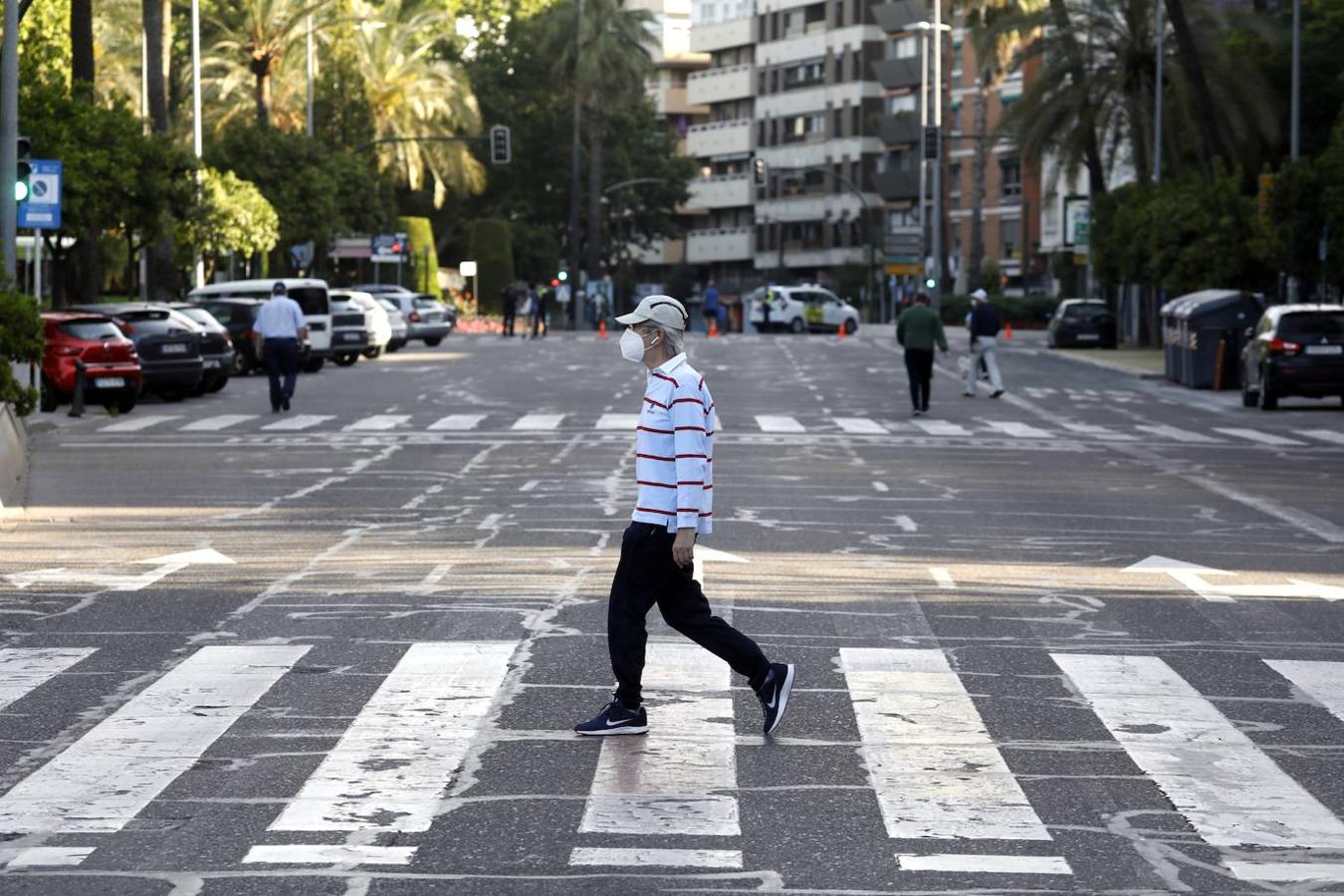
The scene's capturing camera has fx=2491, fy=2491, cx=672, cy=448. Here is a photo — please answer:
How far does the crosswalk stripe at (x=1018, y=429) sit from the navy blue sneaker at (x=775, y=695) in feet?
69.1

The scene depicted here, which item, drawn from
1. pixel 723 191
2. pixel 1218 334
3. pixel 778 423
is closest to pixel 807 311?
pixel 1218 334

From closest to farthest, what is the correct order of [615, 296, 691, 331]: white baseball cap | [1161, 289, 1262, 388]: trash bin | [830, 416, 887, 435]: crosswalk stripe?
[615, 296, 691, 331]: white baseball cap
[830, 416, 887, 435]: crosswalk stripe
[1161, 289, 1262, 388]: trash bin

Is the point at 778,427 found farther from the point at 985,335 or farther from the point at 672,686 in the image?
the point at 672,686

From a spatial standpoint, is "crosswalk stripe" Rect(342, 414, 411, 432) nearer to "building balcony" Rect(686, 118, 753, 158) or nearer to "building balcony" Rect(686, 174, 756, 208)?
"building balcony" Rect(686, 174, 756, 208)

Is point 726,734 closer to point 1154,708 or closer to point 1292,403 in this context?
point 1154,708

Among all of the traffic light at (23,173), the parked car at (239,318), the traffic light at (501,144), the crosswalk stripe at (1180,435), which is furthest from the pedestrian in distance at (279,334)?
the traffic light at (501,144)

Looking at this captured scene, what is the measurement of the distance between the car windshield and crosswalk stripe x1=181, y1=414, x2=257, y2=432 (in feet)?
49.4

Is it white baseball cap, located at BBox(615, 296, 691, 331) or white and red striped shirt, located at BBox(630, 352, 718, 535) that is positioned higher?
white baseball cap, located at BBox(615, 296, 691, 331)

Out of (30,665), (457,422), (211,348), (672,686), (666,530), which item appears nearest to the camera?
(666,530)

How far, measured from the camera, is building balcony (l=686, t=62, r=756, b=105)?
13450cm

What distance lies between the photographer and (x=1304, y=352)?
120 feet

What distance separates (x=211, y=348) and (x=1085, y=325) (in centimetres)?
3417

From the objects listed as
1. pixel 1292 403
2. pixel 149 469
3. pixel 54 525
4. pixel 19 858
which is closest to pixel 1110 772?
pixel 19 858

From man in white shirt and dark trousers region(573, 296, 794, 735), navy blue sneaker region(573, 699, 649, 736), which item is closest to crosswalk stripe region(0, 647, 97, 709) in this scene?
navy blue sneaker region(573, 699, 649, 736)
